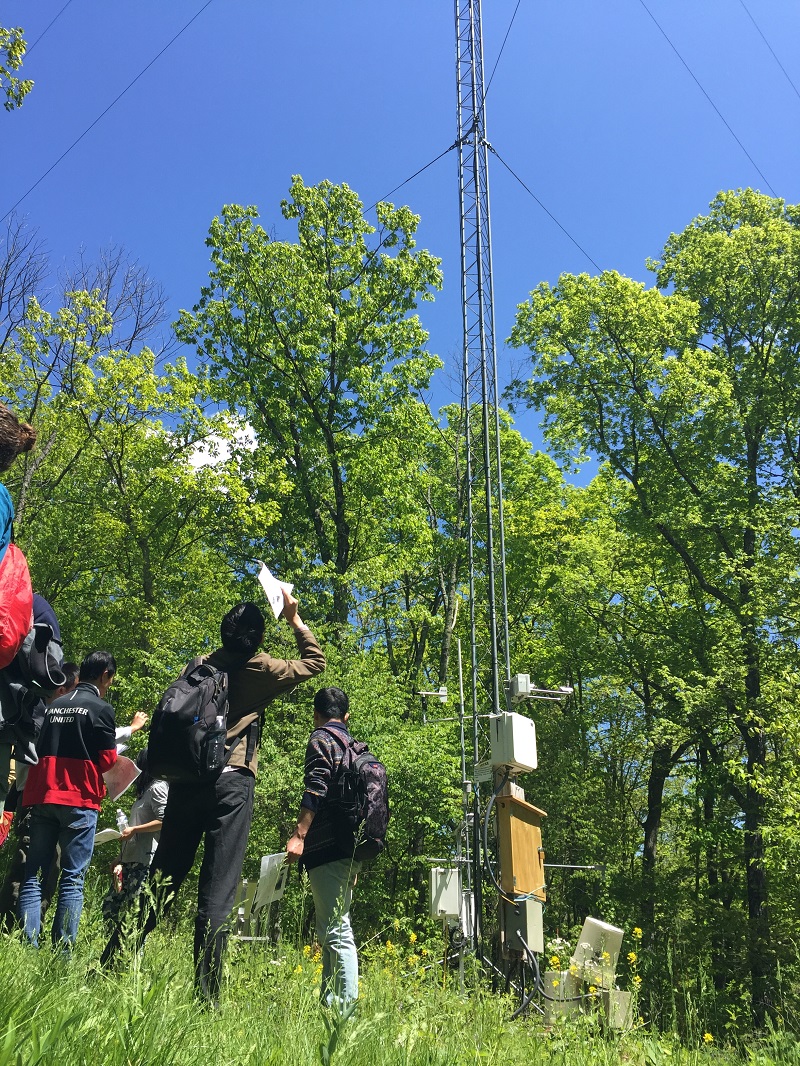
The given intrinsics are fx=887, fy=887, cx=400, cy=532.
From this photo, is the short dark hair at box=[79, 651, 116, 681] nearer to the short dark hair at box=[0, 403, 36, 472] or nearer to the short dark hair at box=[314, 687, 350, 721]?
the short dark hair at box=[314, 687, 350, 721]

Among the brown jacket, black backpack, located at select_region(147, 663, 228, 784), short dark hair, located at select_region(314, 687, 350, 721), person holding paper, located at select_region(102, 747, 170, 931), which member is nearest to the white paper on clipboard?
the brown jacket

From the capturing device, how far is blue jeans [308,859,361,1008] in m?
3.47

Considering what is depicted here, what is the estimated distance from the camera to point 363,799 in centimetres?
381

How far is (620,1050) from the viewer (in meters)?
3.61

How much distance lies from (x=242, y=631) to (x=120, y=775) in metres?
1.45

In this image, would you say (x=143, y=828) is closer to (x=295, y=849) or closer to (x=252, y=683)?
(x=295, y=849)

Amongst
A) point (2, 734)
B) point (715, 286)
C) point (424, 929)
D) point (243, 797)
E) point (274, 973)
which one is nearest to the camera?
point (2, 734)

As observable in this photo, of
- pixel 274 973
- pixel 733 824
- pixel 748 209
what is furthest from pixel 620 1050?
pixel 748 209

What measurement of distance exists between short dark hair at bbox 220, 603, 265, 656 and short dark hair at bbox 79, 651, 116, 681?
1007 mm

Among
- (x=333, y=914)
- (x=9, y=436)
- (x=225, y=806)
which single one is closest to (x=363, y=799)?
(x=333, y=914)

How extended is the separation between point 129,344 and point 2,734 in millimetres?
17177

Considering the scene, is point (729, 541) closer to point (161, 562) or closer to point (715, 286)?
point (715, 286)

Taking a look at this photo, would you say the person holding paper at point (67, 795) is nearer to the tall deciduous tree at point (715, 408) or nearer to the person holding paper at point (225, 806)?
the person holding paper at point (225, 806)

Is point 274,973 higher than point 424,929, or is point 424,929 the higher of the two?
point 274,973
